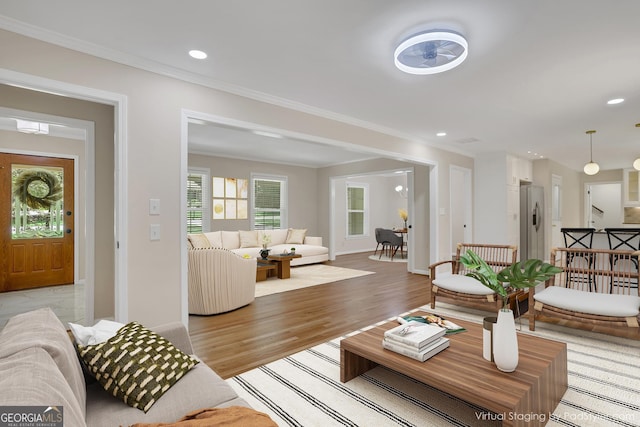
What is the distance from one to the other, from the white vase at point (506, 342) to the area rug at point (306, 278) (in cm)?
361

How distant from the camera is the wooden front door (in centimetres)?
498

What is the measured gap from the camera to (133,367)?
4.38 feet

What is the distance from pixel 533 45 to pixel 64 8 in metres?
3.40

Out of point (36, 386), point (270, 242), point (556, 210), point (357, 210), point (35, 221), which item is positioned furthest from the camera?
point (357, 210)

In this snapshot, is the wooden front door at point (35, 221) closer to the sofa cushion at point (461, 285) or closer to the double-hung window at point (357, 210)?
the sofa cushion at point (461, 285)

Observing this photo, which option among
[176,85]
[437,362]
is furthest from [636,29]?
[176,85]

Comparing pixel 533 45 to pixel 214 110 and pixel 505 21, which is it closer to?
pixel 505 21

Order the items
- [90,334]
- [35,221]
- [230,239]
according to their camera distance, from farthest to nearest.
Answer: [230,239] → [35,221] → [90,334]

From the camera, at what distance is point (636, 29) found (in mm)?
2299

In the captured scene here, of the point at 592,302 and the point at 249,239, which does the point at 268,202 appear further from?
the point at 592,302

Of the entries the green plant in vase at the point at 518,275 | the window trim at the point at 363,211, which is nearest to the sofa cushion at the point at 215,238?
the window trim at the point at 363,211

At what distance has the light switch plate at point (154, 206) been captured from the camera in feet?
9.11

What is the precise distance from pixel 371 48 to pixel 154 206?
228 centimetres

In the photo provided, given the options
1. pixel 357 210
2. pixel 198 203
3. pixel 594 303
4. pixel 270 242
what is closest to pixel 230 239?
pixel 270 242
